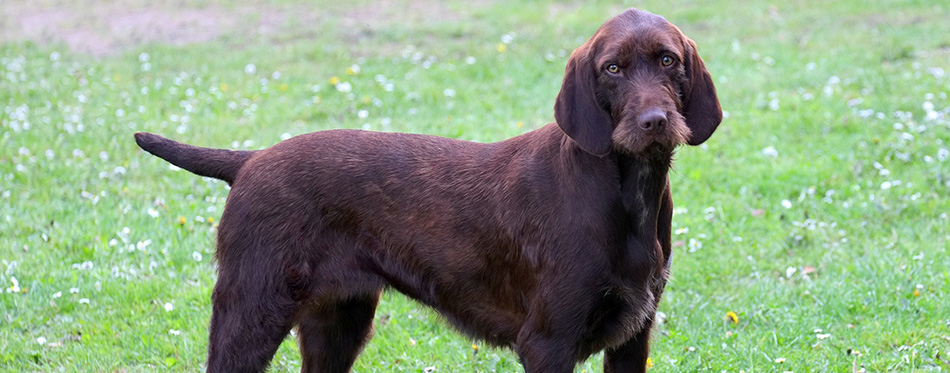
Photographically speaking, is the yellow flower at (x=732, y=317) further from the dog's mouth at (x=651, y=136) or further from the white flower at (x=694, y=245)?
the dog's mouth at (x=651, y=136)

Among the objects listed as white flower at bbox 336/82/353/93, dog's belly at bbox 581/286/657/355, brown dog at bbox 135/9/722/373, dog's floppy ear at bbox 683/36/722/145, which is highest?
dog's floppy ear at bbox 683/36/722/145

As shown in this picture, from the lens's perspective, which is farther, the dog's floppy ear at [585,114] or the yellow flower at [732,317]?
the yellow flower at [732,317]

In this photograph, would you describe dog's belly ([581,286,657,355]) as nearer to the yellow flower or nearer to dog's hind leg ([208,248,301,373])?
dog's hind leg ([208,248,301,373])

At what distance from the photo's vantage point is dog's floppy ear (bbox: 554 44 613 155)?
3.40m

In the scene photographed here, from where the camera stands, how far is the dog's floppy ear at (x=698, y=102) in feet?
11.4

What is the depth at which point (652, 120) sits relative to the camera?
3.21 meters

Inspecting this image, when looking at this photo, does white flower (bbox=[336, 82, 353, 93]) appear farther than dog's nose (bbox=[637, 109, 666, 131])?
Yes

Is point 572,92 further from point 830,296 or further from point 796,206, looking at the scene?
point 796,206

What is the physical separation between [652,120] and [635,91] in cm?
16

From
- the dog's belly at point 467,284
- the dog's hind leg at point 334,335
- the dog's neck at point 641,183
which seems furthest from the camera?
the dog's hind leg at point 334,335

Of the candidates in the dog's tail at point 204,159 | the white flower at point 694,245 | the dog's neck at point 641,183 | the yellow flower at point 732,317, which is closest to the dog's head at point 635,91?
the dog's neck at point 641,183

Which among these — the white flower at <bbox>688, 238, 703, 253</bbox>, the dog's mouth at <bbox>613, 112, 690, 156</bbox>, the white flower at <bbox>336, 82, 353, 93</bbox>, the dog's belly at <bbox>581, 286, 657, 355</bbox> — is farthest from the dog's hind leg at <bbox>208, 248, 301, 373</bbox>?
the white flower at <bbox>336, 82, 353, 93</bbox>

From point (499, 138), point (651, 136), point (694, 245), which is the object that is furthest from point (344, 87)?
point (651, 136)

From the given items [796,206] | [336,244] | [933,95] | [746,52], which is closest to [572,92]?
[336,244]
